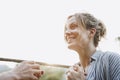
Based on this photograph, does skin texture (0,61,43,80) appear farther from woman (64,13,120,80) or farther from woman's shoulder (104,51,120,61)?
woman's shoulder (104,51,120,61)

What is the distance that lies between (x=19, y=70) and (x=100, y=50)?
2.18ft

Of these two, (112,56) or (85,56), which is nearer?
(112,56)

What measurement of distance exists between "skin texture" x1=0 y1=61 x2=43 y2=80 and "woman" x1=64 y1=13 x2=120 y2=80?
1.16 feet

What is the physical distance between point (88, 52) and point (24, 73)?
63 cm

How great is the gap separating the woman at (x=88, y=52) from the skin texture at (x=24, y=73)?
1.16ft

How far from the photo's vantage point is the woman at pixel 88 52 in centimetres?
131

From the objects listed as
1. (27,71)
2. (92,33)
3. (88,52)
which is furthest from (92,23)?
(27,71)

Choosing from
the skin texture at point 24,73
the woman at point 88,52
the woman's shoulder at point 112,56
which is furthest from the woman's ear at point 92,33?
the skin texture at point 24,73

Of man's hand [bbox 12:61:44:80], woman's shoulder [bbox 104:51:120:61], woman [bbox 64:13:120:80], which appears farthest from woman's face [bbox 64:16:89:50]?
man's hand [bbox 12:61:44:80]

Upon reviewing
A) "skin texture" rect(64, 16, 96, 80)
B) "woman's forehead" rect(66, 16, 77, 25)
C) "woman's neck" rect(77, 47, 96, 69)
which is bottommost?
"woman's neck" rect(77, 47, 96, 69)

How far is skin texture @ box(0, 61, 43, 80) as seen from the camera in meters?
0.92

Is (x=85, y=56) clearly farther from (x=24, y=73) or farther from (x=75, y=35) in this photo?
(x=24, y=73)

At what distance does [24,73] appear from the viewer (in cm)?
92

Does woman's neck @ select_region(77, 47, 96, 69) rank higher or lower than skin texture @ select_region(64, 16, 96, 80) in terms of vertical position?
lower
